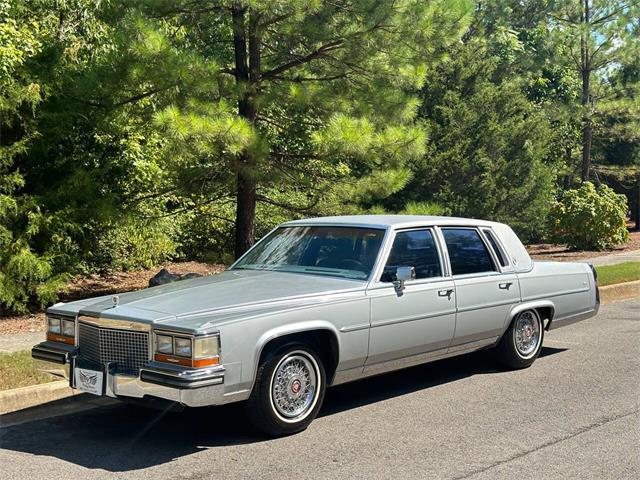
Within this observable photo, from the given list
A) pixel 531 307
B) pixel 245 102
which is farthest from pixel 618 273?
pixel 531 307

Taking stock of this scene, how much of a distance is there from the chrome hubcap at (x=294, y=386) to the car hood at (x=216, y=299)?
1.40 feet

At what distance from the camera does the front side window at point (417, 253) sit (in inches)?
276

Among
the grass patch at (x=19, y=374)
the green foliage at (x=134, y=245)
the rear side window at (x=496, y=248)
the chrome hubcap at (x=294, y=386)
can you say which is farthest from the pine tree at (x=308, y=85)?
the chrome hubcap at (x=294, y=386)

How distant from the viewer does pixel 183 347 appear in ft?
17.7

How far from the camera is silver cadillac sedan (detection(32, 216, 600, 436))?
18.1 feet

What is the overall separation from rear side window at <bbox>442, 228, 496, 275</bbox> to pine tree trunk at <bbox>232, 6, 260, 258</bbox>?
4.55 metres

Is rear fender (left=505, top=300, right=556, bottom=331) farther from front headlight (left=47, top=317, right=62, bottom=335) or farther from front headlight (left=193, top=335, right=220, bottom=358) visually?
front headlight (left=47, top=317, right=62, bottom=335)

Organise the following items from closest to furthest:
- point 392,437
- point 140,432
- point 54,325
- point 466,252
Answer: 1. point 392,437
2. point 140,432
3. point 54,325
4. point 466,252

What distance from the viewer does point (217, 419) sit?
646cm

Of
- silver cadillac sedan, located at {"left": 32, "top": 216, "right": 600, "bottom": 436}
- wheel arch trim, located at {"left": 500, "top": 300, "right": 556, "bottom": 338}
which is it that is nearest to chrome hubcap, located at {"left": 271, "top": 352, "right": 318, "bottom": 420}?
silver cadillac sedan, located at {"left": 32, "top": 216, "right": 600, "bottom": 436}

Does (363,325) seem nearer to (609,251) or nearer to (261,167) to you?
(261,167)

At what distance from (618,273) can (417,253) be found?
974 cm

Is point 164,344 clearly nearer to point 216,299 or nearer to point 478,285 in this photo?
point 216,299

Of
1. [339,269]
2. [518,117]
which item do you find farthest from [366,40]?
[518,117]
